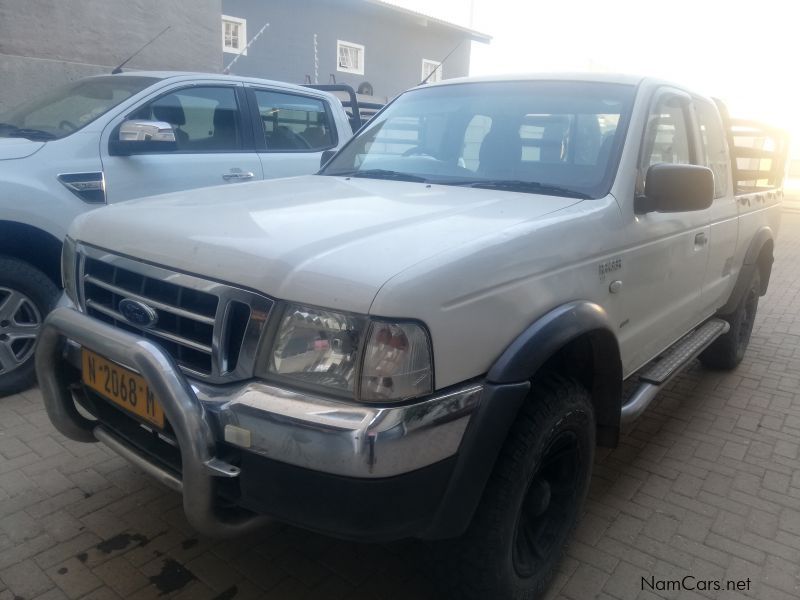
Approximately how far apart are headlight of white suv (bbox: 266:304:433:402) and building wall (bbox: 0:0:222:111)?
22.3 feet

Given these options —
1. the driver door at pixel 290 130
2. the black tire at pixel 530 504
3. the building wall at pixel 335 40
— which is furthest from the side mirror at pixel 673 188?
the building wall at pixel 335 40

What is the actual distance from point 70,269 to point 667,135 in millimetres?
2717

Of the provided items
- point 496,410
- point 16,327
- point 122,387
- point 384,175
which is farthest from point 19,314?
point 496,410

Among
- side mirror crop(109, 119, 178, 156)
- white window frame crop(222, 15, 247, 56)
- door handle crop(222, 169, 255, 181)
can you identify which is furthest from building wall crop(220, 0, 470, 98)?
side mirror crop(109, 119, 178, 156)

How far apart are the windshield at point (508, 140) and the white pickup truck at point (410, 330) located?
0.01 metres

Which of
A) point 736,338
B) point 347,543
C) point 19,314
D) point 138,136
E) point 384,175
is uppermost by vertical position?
point 138,136

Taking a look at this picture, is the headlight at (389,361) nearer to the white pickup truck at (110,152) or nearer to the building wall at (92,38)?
the white pickup truck at (110,152)

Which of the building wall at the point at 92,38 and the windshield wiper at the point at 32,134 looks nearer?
the windshield wiper at the point at 32,134

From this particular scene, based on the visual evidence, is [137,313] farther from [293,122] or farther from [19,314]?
[293,122]

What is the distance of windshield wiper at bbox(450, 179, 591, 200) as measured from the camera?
253 centimetres

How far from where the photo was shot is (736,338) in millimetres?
4594

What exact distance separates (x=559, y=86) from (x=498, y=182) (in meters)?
0.67

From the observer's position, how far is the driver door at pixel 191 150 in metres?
3.97

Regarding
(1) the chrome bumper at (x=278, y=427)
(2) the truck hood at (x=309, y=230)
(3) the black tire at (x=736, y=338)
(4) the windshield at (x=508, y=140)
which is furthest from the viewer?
(3) the black tire at (x=736, y=338)
